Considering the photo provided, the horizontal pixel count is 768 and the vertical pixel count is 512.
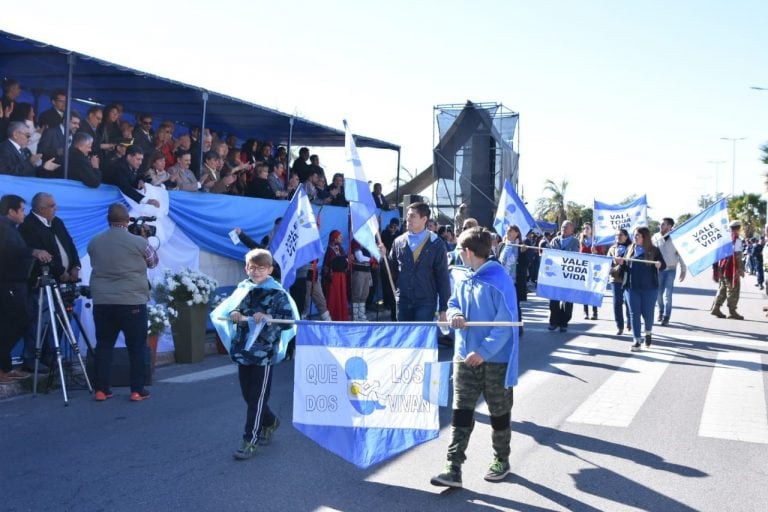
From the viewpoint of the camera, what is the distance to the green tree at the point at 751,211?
54353mm

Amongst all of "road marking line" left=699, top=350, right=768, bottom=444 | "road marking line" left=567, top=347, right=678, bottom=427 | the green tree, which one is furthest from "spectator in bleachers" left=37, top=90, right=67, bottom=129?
the green tree

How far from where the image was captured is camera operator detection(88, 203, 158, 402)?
316 inches

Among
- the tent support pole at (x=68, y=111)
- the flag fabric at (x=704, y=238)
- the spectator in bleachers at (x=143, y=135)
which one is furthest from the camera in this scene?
the flag fabric at (x=704, y=238)

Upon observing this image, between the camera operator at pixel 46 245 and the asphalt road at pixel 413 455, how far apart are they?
926 mm

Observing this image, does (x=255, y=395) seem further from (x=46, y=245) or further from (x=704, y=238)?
(x=704, y=238)

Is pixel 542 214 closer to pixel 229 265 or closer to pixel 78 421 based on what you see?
pixel 229 265

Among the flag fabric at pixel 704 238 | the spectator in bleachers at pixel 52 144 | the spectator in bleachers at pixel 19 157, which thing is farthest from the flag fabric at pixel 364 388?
the flag fabric at pixel 704 238

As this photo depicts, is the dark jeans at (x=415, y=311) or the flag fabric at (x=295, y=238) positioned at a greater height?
the flag fabric at (x=295, y=238)

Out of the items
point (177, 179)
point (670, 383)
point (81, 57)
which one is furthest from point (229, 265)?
point (670, 383)

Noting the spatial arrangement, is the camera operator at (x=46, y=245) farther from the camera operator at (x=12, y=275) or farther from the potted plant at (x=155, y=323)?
the potted plant at (x=155, y=323)

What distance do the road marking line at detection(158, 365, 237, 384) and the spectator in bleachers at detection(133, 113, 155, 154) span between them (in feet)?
13.6

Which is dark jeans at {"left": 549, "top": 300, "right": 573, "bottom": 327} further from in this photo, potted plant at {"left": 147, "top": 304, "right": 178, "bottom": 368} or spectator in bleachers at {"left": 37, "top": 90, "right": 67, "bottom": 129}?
spectator in bleachers at {"left": 37, "top": 90, "right": 67, "bottom": 129}

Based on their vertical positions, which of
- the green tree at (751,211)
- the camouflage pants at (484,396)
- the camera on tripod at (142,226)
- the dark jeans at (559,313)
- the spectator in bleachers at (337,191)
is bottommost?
the camouflage pants at (484,396)

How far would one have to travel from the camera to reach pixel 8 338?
27.2 feet
